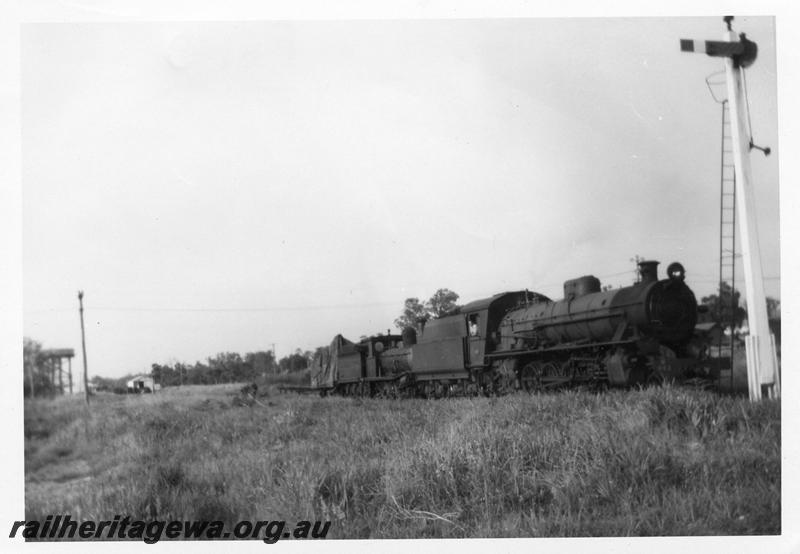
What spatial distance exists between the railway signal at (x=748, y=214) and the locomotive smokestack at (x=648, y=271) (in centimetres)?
257

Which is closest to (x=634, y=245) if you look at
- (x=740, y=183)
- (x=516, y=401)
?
(x=740, y=183)

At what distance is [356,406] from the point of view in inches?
464

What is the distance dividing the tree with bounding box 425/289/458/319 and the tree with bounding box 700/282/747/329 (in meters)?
4.02

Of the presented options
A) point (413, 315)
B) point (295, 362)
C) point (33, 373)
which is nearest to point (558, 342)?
point (413, 315)

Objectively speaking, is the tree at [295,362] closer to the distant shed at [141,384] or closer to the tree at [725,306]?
Answer: the distant shed at [141,384]

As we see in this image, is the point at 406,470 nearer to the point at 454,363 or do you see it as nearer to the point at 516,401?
the point at 516,401

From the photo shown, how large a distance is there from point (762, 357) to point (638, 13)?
13.3ft

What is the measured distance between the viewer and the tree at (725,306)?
26.4ft

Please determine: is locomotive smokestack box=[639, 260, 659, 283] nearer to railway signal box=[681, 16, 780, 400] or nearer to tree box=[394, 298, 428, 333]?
railway signal box=[681, 16, 780, 400]

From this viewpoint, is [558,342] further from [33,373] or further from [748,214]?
[33,373]

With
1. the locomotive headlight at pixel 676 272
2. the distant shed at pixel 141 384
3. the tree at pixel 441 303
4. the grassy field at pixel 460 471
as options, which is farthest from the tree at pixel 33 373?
the locomotive headlight at pixel 676 272

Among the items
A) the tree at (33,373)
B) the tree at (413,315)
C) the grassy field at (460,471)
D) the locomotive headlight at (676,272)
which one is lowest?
the grassy field at (460,471)

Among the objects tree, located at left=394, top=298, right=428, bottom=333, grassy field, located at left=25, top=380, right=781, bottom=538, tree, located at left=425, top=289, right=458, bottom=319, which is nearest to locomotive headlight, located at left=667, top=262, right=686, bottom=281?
grassy field, located at left=25, top=380, right=781, bottom=538

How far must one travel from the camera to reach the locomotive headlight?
9.88 m
